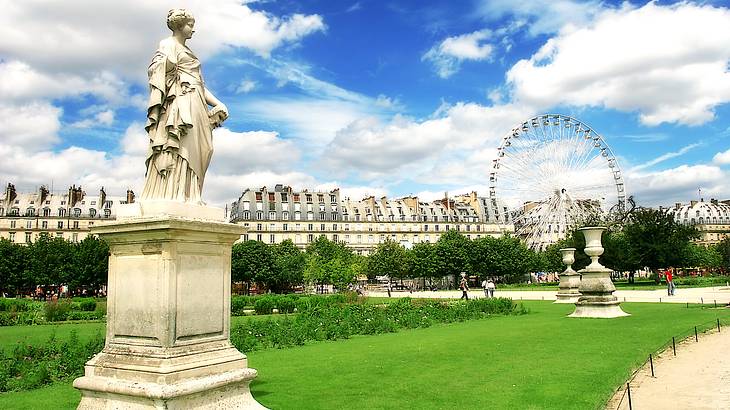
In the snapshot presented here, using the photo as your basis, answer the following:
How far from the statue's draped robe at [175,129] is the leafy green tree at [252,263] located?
53.7 metres

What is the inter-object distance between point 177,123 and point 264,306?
2528 cm

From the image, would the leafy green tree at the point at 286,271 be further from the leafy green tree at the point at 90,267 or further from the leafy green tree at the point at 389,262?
the leafy green tree at the point at 90,267

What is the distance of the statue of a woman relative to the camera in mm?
6145

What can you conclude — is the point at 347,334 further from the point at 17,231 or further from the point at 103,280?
the point at 17,231

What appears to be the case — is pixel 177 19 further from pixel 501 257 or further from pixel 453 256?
pixel 501 257

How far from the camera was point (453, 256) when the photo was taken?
70125 millimetres

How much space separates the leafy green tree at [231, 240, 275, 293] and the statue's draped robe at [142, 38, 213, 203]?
5372 centimetres

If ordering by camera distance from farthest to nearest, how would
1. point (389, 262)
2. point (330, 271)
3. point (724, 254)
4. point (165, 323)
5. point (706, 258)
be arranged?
point (724, 254), point (706, 258), point (389, 262), point (330, 271), point (165, 323)

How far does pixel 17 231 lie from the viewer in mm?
82750

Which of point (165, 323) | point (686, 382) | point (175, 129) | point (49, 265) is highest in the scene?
point (175, 129)

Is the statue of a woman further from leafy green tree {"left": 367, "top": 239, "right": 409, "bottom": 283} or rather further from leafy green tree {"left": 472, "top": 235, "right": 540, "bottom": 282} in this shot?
leafy green tree {"left": 367, "top": 239, "right": 409, "bottom": 283}

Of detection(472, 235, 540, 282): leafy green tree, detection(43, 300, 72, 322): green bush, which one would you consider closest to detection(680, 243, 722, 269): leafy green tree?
detection(472, 235, 540, 282): leafy green tree

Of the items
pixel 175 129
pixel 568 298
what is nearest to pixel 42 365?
pixel 175 129

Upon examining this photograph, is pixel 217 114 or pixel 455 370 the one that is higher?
pixel 217 114
